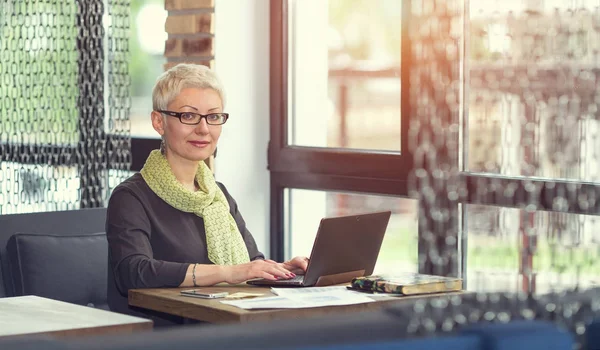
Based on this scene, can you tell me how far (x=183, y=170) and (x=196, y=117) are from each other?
0.17 meters

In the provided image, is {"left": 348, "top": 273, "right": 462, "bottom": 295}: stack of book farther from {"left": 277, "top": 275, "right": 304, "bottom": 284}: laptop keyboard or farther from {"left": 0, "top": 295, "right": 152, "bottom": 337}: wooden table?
{"left": 0, "top": 295, "right": 152, "bottom": 337}: wooden table

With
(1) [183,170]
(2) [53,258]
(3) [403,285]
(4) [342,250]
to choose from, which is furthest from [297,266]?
(2) [53,258]

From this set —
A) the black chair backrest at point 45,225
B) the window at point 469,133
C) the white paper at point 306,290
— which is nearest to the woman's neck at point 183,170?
the white paper at point 306,290

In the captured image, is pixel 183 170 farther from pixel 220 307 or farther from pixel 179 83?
pixel 220 307

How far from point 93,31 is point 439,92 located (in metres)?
1.39

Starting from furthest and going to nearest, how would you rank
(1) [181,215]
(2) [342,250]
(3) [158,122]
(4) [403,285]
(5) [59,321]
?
(3) [158,122] < (1) [181,215] < (2) [342,250] < (4) [403,285] < (5) [59,321]

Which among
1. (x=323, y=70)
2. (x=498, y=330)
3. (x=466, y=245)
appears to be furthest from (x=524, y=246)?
(x=323, y=70)

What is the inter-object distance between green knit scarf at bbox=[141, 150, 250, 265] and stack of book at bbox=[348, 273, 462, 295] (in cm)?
49

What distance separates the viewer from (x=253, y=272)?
285 cm

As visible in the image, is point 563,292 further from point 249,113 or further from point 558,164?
point 249,113

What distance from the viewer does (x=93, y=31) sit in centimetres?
409

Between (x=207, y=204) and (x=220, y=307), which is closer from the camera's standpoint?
(x=220, y=307)

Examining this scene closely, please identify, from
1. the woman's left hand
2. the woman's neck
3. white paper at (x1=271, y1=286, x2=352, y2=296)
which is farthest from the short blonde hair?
white paper at (x1=271, y1=286, x2=352, y2=296)

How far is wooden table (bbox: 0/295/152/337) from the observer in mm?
2240
